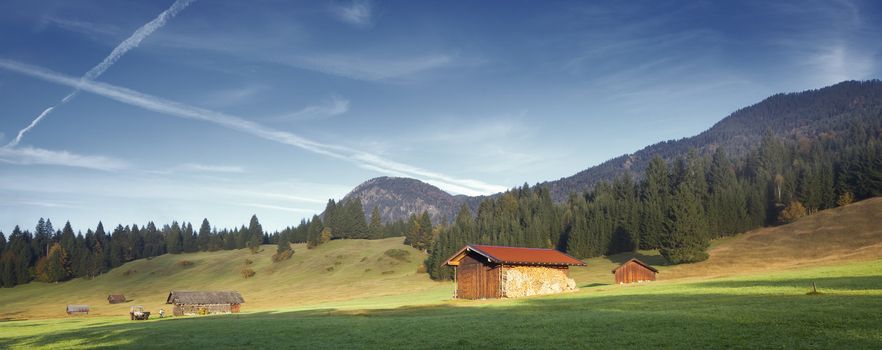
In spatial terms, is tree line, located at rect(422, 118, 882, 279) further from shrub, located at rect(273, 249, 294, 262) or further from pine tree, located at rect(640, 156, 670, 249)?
shrub, located at rect(273, 249, 294, 262)

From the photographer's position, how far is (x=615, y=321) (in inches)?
942

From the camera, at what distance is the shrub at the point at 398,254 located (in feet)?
443

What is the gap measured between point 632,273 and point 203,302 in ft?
198

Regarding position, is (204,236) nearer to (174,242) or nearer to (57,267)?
(174,242)

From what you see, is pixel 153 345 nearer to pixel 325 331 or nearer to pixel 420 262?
pixel 325 331

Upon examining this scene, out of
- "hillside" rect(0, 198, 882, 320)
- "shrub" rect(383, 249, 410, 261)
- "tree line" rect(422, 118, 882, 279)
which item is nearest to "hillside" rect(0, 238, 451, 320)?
"hillside" rect(0, 198, 882, 320)

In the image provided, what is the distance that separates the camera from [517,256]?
54094mm

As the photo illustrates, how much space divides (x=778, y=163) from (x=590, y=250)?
8395 centimetres

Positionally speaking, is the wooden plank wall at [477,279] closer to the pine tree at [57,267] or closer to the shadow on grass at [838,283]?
the shadow on grass at [838,283]

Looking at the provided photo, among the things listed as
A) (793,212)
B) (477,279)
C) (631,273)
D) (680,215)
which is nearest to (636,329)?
(477,279)

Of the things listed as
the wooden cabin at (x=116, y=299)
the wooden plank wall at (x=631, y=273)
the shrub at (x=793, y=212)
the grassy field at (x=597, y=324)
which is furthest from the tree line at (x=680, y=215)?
the wooden cabin at (x=116, y=299)

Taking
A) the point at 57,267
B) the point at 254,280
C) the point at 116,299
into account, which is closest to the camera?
the point at 116,299

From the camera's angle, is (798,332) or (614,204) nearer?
(798,332)

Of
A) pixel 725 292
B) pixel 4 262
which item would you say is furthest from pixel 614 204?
pixel 4 262
